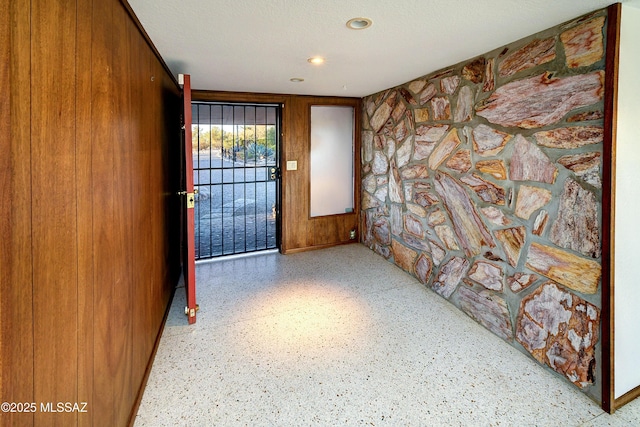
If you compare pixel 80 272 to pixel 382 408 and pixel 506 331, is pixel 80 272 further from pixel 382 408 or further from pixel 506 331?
pixel 506 331

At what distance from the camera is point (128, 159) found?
1.71m

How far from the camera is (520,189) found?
2.28 m

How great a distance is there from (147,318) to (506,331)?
245cm

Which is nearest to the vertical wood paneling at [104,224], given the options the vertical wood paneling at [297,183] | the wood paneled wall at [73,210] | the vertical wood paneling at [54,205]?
the wood paneled wall at [73,210]

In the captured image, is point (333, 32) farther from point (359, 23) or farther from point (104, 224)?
point (104, 224)

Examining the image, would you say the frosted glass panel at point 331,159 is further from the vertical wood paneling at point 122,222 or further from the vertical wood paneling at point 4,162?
the vertical wood paneling at point 4,162

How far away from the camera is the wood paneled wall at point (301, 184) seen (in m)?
4.26

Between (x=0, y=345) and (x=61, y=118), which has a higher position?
(x=61, y=118)

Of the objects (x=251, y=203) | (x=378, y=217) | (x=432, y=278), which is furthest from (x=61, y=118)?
(x=251, y=203)

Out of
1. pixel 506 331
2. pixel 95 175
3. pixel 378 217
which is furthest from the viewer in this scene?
pixel 378 217

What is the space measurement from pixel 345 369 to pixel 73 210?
1.75 meters

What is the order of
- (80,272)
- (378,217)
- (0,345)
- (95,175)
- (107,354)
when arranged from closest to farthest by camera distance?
1. (0,345)
2. (80,272)
3. (95,175)
4. (107,354)
5. (378,217)

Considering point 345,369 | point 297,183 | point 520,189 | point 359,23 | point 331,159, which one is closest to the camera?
point 359,23

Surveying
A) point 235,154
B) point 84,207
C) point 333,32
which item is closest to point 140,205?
point 84,207
